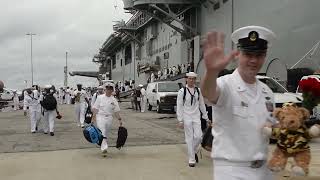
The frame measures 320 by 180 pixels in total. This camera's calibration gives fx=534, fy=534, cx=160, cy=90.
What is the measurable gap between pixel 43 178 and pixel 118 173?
135cm

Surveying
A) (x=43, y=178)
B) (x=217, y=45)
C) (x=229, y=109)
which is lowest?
(x=43, y=178)

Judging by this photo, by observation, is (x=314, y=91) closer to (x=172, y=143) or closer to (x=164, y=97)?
(x=172, y=143)

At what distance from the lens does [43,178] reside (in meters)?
9.37

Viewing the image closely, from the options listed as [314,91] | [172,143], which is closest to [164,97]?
[172,143]

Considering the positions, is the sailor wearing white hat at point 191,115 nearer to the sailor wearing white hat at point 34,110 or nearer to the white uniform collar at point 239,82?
the white uniform collar at point 239,82

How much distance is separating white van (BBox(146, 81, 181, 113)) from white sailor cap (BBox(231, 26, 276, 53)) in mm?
25725

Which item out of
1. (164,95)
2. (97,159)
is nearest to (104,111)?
(97,159)

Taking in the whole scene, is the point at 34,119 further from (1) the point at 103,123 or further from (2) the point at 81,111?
(1) the point at 103,123

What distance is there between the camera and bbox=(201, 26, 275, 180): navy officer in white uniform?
353cm

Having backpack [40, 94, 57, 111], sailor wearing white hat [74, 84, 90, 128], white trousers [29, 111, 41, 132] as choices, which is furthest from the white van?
backpack [40, 94, 57, 111]

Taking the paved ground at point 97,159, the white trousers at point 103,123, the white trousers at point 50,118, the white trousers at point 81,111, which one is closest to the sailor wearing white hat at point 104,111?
the white trousers at point 103,123

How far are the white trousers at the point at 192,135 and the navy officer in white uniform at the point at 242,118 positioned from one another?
6796 mm

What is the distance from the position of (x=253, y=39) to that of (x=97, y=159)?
28.1ft

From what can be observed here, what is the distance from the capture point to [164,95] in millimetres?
29750
